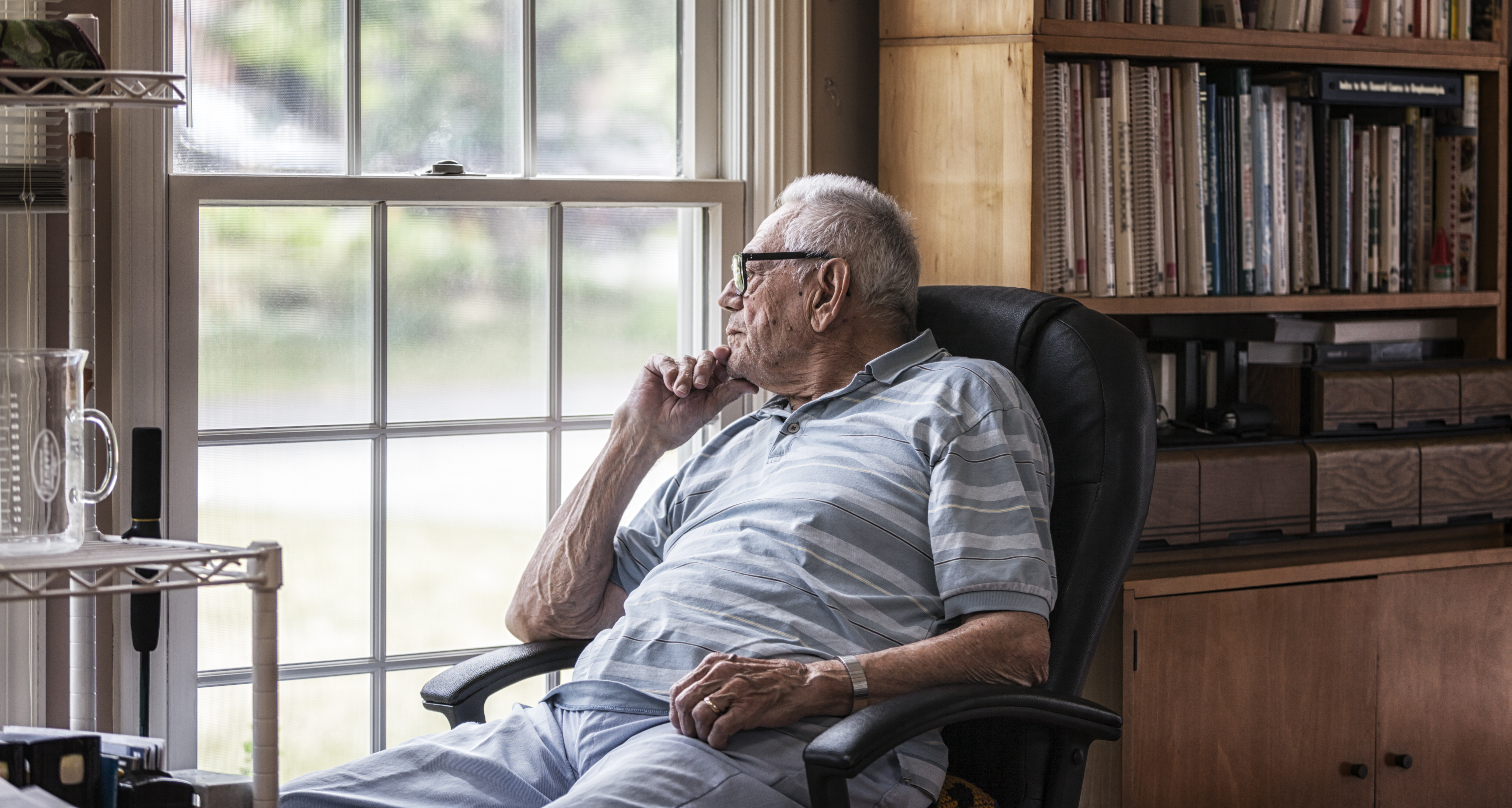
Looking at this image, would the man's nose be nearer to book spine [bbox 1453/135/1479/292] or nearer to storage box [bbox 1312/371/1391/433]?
storage box [bbox 1312/371/1391/433]

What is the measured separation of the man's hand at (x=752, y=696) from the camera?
150 centimetres

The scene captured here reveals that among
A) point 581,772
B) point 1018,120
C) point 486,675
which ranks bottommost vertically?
point 581,772

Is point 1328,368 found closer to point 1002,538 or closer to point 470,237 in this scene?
point 1002,538

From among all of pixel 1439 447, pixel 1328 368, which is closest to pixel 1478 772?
pixel 1439 447

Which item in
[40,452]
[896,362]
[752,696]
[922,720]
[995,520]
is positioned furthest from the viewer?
[896,362]

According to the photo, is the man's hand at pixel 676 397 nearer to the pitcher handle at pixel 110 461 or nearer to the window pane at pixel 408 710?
the window pane at pixel 408 710

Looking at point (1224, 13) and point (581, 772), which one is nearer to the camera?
point (581, 772)

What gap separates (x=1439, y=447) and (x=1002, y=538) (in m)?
1.27

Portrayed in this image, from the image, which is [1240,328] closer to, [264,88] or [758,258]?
[758,258]

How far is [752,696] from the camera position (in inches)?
59.4

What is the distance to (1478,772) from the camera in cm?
241

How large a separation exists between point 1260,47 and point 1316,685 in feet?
3.68

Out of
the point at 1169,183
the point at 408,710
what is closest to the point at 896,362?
the point at 1169,183

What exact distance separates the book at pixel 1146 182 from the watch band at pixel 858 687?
1089mm
